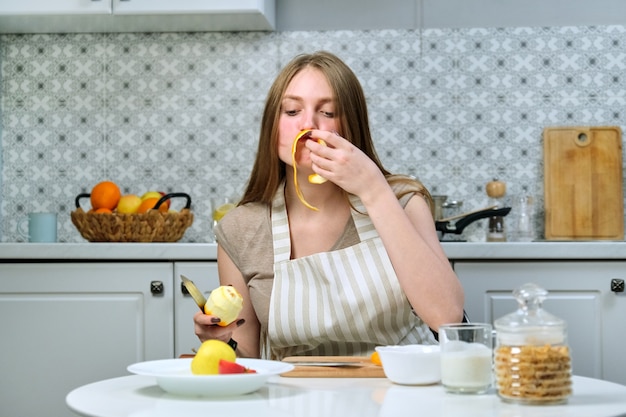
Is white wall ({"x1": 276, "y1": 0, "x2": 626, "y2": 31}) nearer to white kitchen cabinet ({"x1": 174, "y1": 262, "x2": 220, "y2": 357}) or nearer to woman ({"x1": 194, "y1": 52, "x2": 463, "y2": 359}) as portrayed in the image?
white kitchen cabinet ({"x1": 174, "y1": 262, "x2": 220, "y2": 357})

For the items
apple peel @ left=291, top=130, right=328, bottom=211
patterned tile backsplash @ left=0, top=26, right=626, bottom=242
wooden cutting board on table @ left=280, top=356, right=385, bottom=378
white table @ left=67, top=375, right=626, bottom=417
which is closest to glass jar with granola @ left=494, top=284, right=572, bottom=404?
white table @ left=67, top=375, right=626, bottom=417

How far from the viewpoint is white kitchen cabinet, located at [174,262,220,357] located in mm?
2703

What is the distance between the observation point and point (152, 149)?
3377mm

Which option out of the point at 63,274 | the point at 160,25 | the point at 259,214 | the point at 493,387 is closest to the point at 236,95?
the point at 160,25

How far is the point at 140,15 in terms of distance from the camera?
3125mm

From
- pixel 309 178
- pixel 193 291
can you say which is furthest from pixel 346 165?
pixel 193 291

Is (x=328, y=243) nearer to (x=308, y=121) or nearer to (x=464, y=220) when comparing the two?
(x=308, y=121)

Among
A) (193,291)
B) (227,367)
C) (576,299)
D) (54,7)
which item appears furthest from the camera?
(54,7)

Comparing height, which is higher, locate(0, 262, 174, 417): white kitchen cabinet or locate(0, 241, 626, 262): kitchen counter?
locate(0, 241, 626, 262): kitchen counter

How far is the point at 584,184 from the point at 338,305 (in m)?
1.66

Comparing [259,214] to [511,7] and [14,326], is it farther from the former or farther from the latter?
[511,7]

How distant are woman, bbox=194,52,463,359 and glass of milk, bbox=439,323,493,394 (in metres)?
0.45

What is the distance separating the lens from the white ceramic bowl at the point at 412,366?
1.27 m

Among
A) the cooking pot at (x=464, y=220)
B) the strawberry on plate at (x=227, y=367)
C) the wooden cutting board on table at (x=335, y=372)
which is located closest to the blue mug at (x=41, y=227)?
the cooking pot at (x=464, y=220)
